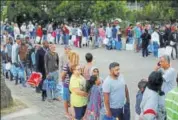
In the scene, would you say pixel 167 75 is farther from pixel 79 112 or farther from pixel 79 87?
pixel 79 112

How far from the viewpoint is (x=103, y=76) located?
62.3 ft

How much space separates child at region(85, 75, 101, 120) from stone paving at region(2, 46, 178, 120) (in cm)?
258

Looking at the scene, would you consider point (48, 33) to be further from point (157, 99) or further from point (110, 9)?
point (157, 99)

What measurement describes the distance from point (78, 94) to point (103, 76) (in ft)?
28.4

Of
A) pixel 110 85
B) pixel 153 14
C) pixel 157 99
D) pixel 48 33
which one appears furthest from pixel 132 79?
pixel 153 14

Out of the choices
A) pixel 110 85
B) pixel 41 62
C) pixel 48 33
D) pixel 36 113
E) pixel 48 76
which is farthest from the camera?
pixel 48 33

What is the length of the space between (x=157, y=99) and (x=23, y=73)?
414 inches

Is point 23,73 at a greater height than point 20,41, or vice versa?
point 20,41

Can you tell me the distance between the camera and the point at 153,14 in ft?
148

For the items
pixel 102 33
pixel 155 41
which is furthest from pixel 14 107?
pixel 102 33

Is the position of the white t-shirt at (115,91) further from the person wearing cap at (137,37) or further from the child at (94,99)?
the person wearing cap at (137,37)

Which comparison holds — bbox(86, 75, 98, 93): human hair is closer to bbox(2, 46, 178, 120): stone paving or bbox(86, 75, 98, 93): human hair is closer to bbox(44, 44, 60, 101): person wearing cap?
bbox(2, 46, 178, 120): stone paving

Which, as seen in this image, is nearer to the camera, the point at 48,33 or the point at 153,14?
the point at 48,33

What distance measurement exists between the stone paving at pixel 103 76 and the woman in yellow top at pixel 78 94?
74.7 inches
